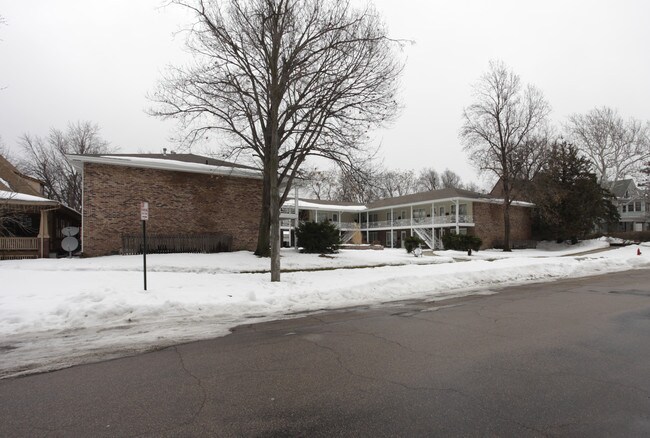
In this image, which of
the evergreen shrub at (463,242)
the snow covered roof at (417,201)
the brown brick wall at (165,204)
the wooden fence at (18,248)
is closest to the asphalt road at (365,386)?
the brown brick wall at (165,204)

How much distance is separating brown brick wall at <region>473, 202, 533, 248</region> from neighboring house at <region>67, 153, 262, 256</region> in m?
26.5

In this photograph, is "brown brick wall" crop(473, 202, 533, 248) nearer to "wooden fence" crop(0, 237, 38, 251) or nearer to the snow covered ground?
the snow covered ground

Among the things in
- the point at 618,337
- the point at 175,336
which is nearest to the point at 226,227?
the point at 175,336

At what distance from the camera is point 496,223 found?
4303 cm

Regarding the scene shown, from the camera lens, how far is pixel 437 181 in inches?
3337

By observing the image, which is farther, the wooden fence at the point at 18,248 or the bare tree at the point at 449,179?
the bare tree at the point at 449,179

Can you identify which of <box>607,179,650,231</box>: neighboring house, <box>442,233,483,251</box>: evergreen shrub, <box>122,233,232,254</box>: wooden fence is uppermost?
<box>607,179,650,231</box>: neighboring house

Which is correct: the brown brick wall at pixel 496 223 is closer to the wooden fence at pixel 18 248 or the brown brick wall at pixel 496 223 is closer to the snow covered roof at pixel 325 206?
the snow covered roof at pixel 325 206

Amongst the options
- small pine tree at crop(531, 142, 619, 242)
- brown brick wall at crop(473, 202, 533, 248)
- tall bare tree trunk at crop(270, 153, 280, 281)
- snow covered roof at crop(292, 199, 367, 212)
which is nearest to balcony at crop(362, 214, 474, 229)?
brown brick wall at crop(473, 202, 533, 248)

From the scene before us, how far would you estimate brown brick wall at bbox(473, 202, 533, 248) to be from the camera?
136 feet

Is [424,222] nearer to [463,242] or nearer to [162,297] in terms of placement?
[463,242]

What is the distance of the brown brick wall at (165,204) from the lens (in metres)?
20.4

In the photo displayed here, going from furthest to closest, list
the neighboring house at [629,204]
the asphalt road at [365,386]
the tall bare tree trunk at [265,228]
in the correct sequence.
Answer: the neighboring house at [629,204]
the tall bare tree trunk at [265,228]
the asphalt road at [365,386]

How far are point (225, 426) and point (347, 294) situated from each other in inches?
326
